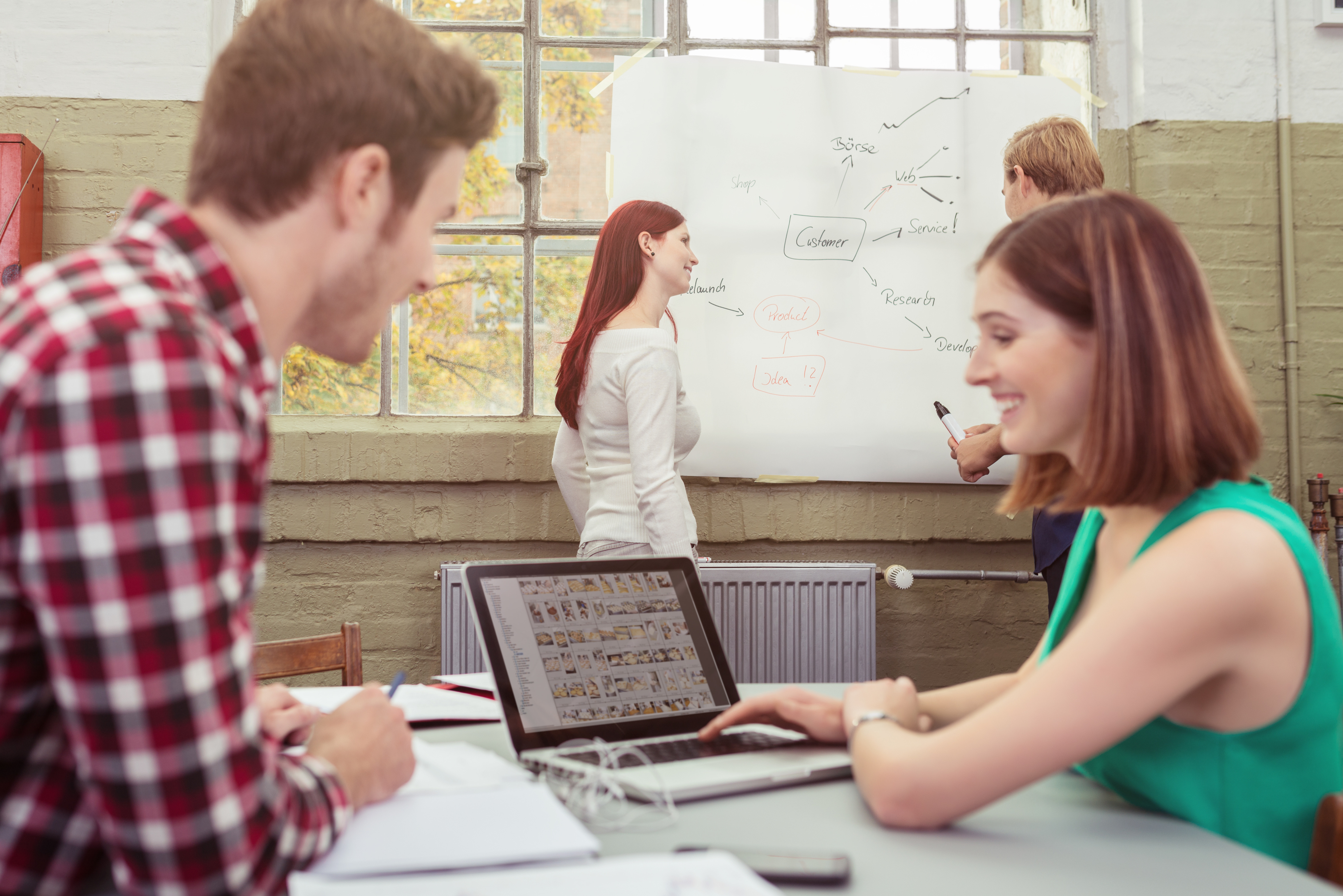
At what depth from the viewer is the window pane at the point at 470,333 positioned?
286cm

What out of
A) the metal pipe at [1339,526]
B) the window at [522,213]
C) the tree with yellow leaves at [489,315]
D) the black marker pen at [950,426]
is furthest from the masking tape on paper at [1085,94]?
the tree with yellow leaves at [489,315]

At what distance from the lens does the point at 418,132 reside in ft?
2.48

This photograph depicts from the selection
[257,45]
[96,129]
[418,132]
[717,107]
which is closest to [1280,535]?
[418,132]

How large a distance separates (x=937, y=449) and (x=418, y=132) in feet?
7.37

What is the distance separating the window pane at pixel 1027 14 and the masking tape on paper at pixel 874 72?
373mm

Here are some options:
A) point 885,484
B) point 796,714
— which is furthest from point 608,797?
point 885,484

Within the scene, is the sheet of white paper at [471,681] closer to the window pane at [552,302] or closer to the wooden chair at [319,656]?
A: the wooden chair at [319,656]

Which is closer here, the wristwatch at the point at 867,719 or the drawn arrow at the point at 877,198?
the wristwatch at the point at 867,719

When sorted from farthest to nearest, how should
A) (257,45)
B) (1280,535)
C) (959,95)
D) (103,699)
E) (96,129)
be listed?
1. (959,95)
2. (96,129)
3. (1280,535)
4. (257,45)
5. (103,699)

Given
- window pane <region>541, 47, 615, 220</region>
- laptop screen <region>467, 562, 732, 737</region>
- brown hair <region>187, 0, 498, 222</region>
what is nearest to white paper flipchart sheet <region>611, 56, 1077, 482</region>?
window pane <region>541, 47, 615, 220</region>

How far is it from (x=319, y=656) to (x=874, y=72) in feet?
7.46

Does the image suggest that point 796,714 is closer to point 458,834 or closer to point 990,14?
point 458,834

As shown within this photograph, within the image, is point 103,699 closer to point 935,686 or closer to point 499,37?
point 935,686

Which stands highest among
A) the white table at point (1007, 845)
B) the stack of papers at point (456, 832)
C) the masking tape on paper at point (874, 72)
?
the masking tape on paper at point (874, 72)
